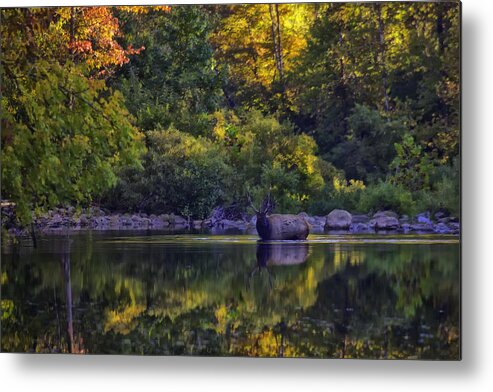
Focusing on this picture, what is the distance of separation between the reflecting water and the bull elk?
0.07 meters

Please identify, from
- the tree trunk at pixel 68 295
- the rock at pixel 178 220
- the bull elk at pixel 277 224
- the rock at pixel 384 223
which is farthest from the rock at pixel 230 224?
the tree trunk at pixel 68 295

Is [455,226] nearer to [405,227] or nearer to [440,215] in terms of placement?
[440,215]

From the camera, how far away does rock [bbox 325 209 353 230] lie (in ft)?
23.6

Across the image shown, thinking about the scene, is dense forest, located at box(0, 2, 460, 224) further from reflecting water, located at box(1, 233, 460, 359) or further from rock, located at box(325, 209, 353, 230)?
reflecting water, located at box(1, 233, 460, 359)

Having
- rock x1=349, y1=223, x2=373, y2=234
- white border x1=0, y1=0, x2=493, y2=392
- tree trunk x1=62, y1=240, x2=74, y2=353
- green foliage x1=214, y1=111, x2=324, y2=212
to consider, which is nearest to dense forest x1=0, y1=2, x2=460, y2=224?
green foliage x1=214, y1=111, x2=324, y2=212

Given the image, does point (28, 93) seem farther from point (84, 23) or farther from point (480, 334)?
point (480, 334)

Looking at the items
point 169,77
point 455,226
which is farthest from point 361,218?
point 169,77

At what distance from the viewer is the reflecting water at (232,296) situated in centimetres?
694

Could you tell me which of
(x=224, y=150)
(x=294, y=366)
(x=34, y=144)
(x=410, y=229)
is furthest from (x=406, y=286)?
(x=34, y=144)

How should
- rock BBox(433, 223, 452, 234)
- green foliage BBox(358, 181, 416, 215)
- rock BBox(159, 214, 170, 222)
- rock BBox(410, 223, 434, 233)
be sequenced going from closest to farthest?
rock BBox(433, 223, 452, 234) < rock BBox(410, 223, 434, 233) < green foliage BBox(358, 181, 416, 215) < rock BBox(159, 214, 170, 222)

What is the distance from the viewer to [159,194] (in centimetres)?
741

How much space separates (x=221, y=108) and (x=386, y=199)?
3.93ft

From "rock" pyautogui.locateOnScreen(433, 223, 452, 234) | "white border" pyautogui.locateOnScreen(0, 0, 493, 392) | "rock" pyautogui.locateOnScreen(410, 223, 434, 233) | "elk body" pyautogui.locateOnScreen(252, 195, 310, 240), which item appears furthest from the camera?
"elk body" pyautogui.locateOnScreen(252, 195, 310, 240)

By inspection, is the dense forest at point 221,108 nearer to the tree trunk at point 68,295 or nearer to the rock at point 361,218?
the rock at point 361,218
